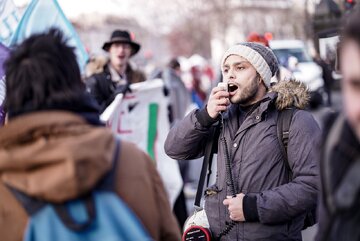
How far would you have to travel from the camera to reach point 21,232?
2.53m

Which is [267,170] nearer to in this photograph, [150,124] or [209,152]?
[209,152]

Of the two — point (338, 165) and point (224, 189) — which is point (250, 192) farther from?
point (338, 165)

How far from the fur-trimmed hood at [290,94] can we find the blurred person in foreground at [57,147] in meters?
1.23

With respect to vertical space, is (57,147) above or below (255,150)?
above

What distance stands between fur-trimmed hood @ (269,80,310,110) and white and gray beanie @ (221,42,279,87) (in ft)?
0.31

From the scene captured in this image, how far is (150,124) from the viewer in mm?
8000

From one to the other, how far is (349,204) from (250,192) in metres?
1.53

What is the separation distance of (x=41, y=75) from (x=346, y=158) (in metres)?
1.17

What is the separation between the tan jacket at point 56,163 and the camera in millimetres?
2420

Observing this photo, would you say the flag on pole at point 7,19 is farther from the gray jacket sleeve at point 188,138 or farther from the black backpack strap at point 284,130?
the black backpack strap at point 284,130

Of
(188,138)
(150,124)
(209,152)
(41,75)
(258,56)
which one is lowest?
(150,124)

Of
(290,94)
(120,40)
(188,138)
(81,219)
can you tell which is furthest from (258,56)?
(120,40)

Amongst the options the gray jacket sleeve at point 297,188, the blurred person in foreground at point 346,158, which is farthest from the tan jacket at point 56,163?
the gray jacket sleeve at point 297,188

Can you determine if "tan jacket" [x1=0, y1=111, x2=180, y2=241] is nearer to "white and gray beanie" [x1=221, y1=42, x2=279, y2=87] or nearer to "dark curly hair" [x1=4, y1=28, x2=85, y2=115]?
"dark curly hair" [x1=4, y1=28, x2=85, y2=115]
